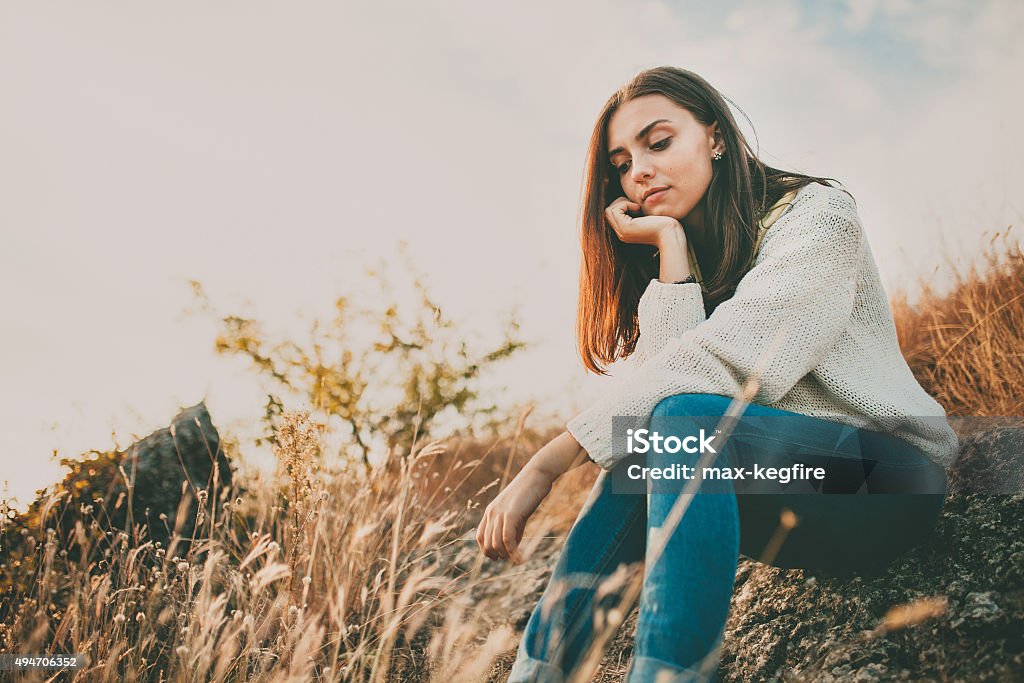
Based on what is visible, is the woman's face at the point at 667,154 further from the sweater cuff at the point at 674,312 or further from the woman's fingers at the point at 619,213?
the sweater cuff at the point at 674,312

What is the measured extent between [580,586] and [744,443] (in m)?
0.49

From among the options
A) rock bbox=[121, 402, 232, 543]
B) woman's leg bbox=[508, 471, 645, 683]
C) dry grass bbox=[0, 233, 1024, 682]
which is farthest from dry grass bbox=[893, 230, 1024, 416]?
rock bbox=[121, 402, 232, 543]

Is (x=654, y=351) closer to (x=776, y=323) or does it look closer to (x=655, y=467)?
(x=776, y=323)

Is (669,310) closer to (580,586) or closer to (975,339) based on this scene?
(580,586)

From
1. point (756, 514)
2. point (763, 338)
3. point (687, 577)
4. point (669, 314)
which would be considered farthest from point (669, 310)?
point (687, 577)

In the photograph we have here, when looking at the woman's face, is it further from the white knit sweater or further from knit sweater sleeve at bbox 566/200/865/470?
knit sweater sleeve at bbox 566/200/865/470

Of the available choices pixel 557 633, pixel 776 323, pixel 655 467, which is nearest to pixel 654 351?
pixel 776 323

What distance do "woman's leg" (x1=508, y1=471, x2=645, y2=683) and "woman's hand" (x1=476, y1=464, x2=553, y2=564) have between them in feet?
0.39

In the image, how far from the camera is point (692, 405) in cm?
136

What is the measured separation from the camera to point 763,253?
174 centimetres

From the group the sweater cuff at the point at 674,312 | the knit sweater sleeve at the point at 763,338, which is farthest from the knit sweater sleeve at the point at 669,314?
the knit sweater sleeve at the point at 763,338

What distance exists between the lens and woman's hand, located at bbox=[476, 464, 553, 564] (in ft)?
5.12

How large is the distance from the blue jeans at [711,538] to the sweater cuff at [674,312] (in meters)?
0.38

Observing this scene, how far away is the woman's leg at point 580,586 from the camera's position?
1.44 meters
